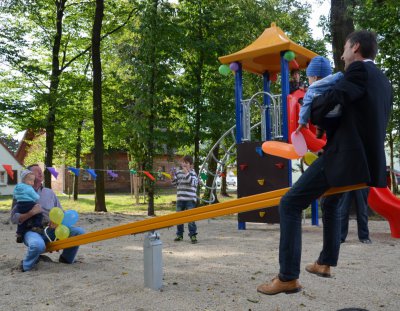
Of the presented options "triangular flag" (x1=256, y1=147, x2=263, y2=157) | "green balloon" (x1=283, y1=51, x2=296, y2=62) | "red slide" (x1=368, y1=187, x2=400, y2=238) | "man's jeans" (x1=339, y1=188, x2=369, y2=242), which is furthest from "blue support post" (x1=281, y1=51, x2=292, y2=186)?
"red slide" (x1=368, y1=187, x2=400, y2=238)

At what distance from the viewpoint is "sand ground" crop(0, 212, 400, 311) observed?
13.1 ft

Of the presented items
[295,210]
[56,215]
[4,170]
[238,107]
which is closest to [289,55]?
[238,107]

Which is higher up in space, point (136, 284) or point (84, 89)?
point (84, 89)

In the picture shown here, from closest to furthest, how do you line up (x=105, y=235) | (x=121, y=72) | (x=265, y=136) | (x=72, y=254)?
(x=105, y=235) → (x=72, y=254) → (x=265, y=136) → (x=121, y=72)

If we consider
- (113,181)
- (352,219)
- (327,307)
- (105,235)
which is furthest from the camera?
(113,181)

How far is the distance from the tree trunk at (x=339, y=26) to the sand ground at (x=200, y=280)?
6.60m

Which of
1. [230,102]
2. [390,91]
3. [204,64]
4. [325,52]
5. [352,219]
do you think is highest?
[325,52]

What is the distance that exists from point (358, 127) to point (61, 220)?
420 cm

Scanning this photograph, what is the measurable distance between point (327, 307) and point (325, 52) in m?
23.1

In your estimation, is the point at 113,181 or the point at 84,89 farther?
the point at 113,181

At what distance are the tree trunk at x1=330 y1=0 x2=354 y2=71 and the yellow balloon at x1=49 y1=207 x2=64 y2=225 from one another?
9490 millimetres

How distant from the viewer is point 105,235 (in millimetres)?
4660

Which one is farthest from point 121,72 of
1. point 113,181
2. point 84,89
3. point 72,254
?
point 113,181

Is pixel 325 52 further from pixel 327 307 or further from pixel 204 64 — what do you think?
pixel 327 307
